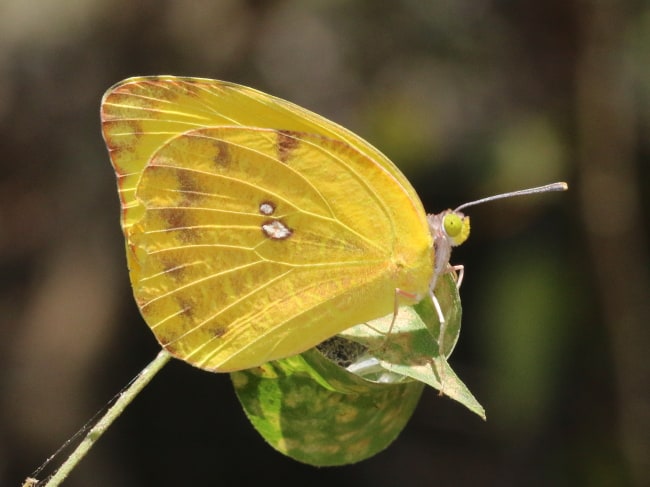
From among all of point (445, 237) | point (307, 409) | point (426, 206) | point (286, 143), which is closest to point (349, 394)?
point (307, 409)

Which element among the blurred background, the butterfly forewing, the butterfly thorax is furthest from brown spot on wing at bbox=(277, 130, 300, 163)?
the blurred background

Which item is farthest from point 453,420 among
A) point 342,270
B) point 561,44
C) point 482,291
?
point 342,270

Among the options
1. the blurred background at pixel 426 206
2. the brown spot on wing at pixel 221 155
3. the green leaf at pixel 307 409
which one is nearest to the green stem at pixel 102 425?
the green leaf at pixel 307 409

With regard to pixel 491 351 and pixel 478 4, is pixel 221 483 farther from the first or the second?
pixel 478 4

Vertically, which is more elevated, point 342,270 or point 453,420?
point 342,270

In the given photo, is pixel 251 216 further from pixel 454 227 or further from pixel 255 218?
pixel 454 227

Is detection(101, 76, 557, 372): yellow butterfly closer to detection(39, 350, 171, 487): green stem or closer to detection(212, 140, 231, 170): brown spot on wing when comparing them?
detection(212, 140, 231, 170): brown spot on wing

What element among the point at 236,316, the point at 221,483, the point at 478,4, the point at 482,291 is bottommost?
the point at 221,483

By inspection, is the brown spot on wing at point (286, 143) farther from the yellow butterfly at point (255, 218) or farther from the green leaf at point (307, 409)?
the green leaf at point (307, 409)
